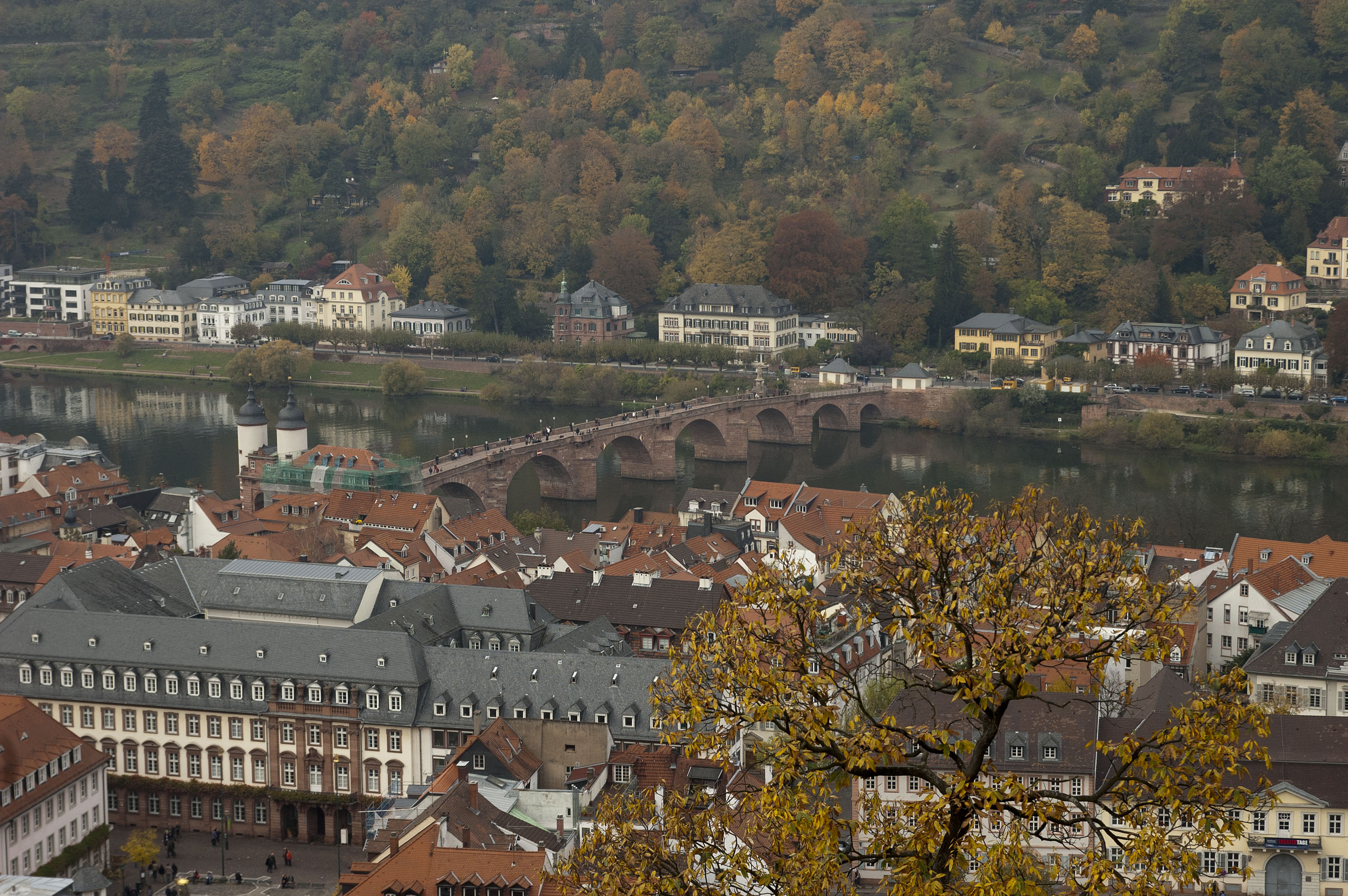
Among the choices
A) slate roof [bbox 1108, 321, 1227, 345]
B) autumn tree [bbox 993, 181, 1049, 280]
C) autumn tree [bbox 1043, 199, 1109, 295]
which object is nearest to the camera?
slate roof [bbox 1108, 321, 1227, 345]

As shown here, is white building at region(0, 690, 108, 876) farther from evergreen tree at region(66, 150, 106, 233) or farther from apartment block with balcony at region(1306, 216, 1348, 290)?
evergreen tree at region(66, 150, 106, 233)

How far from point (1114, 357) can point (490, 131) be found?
212 feet

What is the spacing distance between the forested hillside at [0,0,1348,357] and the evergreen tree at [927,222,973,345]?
7.1 inches

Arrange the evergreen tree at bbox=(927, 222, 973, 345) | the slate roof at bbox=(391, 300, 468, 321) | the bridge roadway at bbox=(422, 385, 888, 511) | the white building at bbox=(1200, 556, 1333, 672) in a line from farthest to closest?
the slate roof at bbox=(391, 300, 468, 321), the evergreen tree at bbox=(927, 222, 973, 345), the bridge roadway at bbox=(422, 385, 888, 511), the white building at bbox=(1200, 556, 1333, 672)

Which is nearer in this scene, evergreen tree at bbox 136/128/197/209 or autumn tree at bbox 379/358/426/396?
autumn tree at bbox 379/358/426/396

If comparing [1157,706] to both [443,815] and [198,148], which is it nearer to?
[443,815]

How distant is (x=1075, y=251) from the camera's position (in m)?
120

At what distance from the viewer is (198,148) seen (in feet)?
536

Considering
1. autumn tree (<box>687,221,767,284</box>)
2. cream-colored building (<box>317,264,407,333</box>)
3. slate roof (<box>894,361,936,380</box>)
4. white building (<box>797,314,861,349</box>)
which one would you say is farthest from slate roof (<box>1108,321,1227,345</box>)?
cream-colored building (<box>317,264,407,333</box>)

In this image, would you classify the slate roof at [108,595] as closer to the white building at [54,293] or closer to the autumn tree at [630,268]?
the autumn tree at [630,268]

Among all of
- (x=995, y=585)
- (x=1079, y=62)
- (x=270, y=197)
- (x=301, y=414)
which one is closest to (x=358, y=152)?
(x=270, y=197)

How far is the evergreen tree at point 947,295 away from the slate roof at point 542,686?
78638 millimetres

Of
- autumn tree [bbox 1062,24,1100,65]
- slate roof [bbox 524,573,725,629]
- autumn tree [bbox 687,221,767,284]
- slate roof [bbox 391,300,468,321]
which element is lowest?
slate roof [bbox 524,573,725,629]

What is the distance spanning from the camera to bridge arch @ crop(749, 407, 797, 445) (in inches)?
4109
